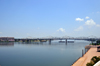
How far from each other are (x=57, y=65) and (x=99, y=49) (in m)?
19.3

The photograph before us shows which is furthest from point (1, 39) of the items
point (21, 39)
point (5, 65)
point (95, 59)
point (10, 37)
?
point (95, 59)

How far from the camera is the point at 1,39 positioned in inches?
5763

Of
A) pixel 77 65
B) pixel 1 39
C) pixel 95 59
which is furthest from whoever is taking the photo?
pixel 1 39

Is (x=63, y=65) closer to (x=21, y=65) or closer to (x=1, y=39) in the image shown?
(x=21, y=65)

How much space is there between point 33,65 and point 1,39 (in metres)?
138

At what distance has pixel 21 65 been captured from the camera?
875 inches

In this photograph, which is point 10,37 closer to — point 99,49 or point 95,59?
point 99,49

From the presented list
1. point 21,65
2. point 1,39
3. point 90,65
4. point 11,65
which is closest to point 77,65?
point 90,65

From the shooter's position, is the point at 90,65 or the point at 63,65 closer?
the point at 90,65

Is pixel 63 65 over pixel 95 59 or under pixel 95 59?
under

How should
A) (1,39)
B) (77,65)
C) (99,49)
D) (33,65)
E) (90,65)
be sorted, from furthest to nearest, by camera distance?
(1,39) → (99,49) → (33,65) → (77,65) → (90,65)

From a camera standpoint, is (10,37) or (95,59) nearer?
(95,59)

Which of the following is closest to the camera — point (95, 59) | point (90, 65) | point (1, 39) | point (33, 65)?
point (90, 65)

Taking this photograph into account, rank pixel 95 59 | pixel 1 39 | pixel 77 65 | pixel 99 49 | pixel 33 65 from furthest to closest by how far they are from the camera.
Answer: pixel 1 39 < pixel 99 49 < pixel 33 65 < pixel 77 65 < pixel 95 59
